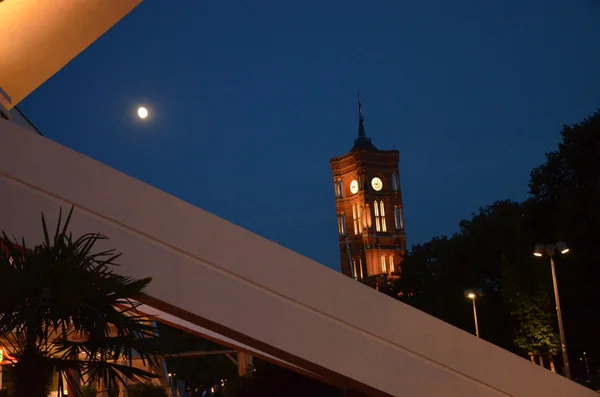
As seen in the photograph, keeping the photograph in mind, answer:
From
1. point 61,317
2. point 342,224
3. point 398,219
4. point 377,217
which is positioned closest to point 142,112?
point 61,317

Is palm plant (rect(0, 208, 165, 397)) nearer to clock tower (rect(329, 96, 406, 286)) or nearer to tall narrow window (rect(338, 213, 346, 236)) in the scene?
clock tower (rect(329, 96, 406, 286))

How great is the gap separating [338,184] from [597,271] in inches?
4221

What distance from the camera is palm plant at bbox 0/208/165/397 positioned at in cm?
498

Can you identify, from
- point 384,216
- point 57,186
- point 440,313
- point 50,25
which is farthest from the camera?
point 384,216

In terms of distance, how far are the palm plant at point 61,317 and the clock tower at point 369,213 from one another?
396 ft

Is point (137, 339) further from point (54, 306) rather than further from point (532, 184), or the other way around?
point (532, 184)

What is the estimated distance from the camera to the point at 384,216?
433 ft

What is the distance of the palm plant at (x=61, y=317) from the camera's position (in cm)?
498

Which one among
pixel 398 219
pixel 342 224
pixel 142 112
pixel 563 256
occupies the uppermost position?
pixel 342 224

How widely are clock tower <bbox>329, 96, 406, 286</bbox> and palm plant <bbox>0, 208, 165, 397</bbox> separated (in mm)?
120748

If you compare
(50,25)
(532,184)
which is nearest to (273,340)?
(50,25)

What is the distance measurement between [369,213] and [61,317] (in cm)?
12555

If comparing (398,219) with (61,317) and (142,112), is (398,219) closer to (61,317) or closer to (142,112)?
(142,112)

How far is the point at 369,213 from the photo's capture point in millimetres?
129875
